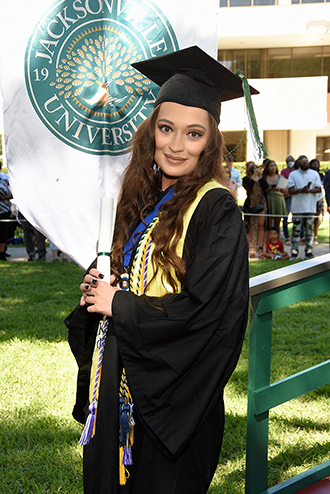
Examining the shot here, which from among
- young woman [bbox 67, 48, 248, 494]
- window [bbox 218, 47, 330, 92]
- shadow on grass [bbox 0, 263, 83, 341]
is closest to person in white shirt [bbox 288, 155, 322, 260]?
shadow on grass [bbox 0, 263, 83, 341]

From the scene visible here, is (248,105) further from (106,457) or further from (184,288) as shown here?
(106,457)

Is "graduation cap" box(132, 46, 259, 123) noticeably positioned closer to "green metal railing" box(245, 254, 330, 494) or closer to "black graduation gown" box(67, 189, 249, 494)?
"black graduation gown" box(67, 189, 249, 494)

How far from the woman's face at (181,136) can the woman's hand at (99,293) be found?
479 millimetres

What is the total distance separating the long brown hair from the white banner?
0.99ft

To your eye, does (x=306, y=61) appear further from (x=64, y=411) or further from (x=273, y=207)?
(x=64, y=411)

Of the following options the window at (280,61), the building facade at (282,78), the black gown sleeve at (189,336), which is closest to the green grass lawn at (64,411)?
the black gown sleeve at (189,336)

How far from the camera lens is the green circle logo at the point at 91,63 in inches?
90.0

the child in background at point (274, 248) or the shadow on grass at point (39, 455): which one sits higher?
the child in background at point (274, 248)

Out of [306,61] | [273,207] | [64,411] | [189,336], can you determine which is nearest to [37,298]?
[64,411]

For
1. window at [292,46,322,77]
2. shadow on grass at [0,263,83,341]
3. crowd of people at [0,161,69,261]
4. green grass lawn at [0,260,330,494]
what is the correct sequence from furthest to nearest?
window at [292,46,322,77] < crowd of people at [0,161,69,261] < shadow on grass at [0,263,83,341] < green grass lawn at [0,260,330,494]

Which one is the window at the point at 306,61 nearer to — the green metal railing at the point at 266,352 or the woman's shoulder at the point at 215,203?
the green metal railing at the point at 266,352

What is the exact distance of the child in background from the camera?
9.86 metres

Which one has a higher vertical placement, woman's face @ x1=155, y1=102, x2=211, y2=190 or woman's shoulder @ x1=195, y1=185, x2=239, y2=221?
woman's face @ x1=155, y1=102, x2=211, y2=190

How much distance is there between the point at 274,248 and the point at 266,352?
7963 millimetres
